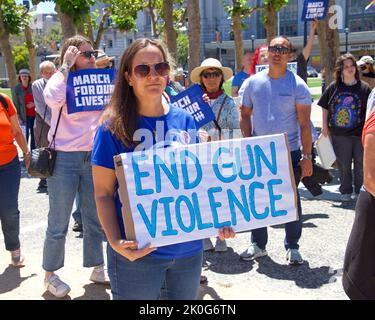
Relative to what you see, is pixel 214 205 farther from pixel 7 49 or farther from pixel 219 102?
pixel 7 49

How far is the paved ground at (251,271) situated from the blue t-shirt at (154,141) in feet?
5.66

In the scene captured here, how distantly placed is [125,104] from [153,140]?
0.73 ft

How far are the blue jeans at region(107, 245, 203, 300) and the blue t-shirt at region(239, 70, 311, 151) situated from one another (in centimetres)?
229

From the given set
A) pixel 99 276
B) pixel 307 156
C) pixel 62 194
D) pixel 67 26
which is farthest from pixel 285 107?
pixel 67 26

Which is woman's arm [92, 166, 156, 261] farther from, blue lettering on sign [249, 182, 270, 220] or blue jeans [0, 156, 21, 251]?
blue jeans [0, 156, 21, 251]

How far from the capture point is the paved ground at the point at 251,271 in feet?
13.2

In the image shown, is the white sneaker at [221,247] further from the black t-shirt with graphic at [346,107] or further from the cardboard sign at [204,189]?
the black t-shirt with graphic at [346,107]

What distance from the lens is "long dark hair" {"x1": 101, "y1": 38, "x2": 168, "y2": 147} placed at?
227 centimetres

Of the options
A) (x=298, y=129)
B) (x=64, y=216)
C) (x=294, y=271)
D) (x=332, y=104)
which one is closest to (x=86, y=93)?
(x=64, y=216)

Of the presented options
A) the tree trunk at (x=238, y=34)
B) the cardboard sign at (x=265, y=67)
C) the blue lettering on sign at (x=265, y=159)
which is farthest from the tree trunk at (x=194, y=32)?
the blue lettering on sign at (x=265, y=159)

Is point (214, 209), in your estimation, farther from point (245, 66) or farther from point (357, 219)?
point (245, 66)

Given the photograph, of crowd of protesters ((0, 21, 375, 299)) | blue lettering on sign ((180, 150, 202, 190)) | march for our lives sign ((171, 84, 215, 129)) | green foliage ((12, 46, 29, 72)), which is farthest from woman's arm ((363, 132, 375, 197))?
green foliage ((12, 46, 29, 72))

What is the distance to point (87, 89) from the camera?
3.72m

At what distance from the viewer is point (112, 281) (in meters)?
2.35
